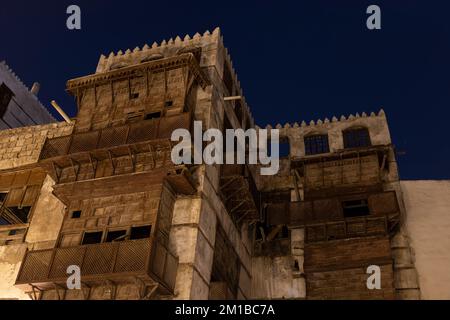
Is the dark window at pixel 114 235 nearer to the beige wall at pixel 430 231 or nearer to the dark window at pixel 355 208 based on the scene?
the dark window at pixel 355 208

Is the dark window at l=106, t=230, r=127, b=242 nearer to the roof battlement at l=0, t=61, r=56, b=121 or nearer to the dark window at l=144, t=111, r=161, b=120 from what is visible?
the dark window at l=144, t=111, r=161, b=120

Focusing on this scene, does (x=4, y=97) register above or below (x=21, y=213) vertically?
above

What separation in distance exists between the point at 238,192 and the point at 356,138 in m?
8.46

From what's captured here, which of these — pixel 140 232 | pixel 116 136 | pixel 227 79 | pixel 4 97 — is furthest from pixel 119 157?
pixel 4 97

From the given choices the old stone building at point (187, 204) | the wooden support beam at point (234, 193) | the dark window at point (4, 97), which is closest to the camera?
the old stone building at point (187, 204)

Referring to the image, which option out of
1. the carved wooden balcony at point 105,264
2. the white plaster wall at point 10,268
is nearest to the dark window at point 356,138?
the carved wooden balcony at point 105,264

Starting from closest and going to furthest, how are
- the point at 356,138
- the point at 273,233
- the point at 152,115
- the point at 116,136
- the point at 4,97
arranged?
1. the point at 116,136
2. the point at 152,115
3. the point at 273,233
4. the point at 356,138
5. the point at 4,97

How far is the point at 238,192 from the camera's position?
2309 cm

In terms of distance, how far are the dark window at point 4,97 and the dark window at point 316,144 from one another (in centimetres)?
2062

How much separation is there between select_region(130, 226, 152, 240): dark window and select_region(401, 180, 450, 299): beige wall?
39.3 ft

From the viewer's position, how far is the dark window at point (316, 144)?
91.6 ft

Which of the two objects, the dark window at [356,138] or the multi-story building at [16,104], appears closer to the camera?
the dark window at [356,138]

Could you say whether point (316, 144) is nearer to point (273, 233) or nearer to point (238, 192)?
point (273, 233)
